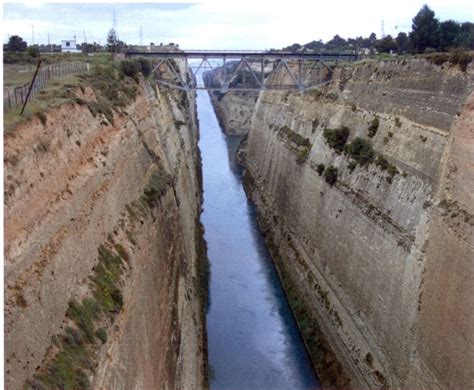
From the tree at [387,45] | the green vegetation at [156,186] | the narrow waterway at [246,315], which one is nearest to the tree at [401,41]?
the tree at [387,45]

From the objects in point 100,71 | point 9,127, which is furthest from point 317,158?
point 9,127

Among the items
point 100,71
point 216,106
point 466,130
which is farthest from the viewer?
point 216,106

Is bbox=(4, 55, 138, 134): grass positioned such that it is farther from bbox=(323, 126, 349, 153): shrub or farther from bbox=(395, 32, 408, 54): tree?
bbox=(395, 32, 408, 54): tree

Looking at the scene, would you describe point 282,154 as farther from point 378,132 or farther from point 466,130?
point 466,130

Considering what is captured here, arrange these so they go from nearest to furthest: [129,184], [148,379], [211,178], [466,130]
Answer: [148,379] < [466,130] < [129,184] < [211,178]

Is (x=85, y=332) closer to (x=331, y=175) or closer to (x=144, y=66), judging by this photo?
(x=331, y=175)

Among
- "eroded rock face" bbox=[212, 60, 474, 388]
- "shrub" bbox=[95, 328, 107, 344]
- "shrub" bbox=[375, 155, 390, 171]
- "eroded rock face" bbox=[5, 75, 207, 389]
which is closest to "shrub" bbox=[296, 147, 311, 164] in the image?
"eroded rock face" bbox=[212, 60, 474, 388]
